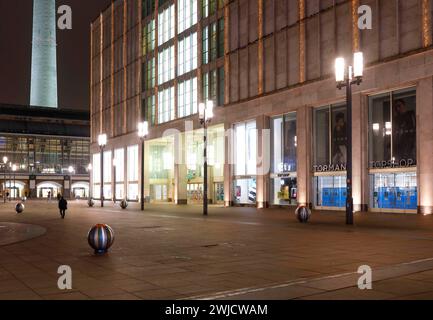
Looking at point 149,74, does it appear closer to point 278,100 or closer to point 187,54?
point 187,54

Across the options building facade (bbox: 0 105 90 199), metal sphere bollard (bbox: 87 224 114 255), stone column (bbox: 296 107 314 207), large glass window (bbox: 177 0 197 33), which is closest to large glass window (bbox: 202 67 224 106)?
large glass window (bbox: 177 0 197 33)

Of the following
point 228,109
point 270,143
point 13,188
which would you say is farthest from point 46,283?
point 13,188

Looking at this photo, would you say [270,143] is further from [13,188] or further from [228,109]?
[13,188]

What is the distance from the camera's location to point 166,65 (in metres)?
65.2

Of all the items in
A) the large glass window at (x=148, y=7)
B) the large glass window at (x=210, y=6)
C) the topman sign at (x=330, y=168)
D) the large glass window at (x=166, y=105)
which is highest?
the large glass window at (x=148, y=7)

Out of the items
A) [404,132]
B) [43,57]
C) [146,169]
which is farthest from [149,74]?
[43,57]

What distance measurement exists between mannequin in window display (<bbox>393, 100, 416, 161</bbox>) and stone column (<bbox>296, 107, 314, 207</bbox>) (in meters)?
7.93

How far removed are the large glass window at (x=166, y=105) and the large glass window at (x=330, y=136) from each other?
24.4 m

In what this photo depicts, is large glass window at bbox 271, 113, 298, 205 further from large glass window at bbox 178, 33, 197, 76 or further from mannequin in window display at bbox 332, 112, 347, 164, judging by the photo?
large glass window at bbox 178, 33, 197, 76

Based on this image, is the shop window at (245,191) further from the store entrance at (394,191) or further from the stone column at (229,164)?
the store entrance at (394,191)

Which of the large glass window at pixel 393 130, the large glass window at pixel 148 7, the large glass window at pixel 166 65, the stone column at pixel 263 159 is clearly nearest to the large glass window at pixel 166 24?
the large glass window at pixel 166 65

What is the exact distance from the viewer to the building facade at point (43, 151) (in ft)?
371

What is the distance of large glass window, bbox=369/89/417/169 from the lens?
114 ft

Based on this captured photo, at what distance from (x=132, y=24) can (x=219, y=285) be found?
6852 centimetres
